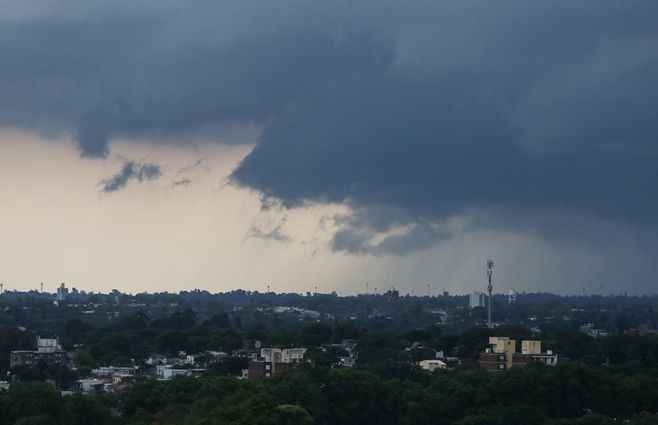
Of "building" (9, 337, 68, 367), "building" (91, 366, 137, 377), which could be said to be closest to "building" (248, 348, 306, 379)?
"building" (91, 366, 137, 377)

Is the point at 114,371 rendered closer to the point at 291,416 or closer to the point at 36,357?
the point at 36,357

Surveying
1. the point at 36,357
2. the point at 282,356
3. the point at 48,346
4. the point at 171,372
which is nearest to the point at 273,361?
the point at 282,356

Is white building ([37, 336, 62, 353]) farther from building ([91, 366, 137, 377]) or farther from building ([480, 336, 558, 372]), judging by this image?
building ([480, 336, 558, 372])

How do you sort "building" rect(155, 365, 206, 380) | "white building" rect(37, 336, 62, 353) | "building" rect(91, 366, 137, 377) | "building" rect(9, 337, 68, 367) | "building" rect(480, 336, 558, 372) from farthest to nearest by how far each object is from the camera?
"white building" rect(37, 336, 62, 353) → "building" rect(9, 337, 68, 367) → "building" rect(91, 366, 137, 377) → "building" rect(155, 365, 206, 380) → "building" rect(480, 336, 558, 372)

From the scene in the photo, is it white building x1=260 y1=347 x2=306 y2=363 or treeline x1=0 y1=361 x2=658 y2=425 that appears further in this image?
white building x1=260 y1=347 x2=306 y2=363

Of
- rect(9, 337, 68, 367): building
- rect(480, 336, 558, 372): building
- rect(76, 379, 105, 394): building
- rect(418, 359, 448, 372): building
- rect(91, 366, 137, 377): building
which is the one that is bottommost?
rect(76, 379, 105, 394): building

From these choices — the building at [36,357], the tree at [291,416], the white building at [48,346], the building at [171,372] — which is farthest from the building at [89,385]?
the tree at [291,416]
